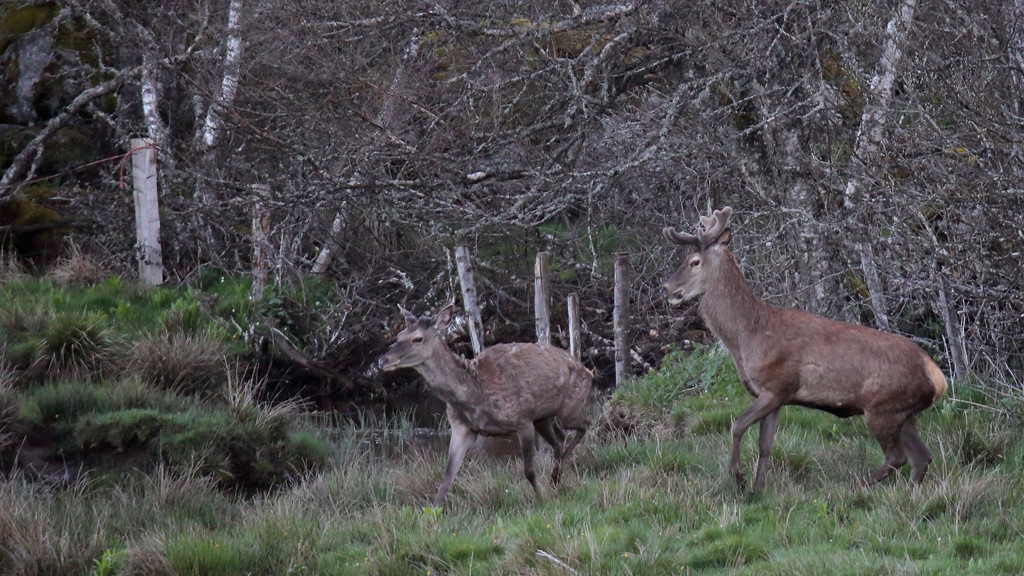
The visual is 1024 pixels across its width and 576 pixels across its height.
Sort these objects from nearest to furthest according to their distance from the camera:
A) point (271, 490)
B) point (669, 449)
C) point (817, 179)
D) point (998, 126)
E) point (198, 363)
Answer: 1. point (998, 126)
2. point (669, 449)
3. point (271, 490)
4. point (817, 179)
5. point (198, 363)

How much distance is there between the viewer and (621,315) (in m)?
12.6

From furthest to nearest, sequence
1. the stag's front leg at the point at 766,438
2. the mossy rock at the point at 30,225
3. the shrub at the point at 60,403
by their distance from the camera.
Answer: the mossy rock at the point at 30,225 → the shrub at the point at 60,403 → the stag's front leg at the point at 766,438

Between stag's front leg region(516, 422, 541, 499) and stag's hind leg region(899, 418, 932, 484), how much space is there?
99.3 inches

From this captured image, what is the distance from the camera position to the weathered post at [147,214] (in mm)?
15289

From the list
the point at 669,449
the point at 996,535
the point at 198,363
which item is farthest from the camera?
the point at 198,363

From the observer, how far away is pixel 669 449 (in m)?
9.41

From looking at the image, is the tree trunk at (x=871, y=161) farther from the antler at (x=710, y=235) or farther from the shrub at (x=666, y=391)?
the shrub at (x=666, y=391)

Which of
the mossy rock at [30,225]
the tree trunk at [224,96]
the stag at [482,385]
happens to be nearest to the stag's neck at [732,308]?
the stag at [482,385]

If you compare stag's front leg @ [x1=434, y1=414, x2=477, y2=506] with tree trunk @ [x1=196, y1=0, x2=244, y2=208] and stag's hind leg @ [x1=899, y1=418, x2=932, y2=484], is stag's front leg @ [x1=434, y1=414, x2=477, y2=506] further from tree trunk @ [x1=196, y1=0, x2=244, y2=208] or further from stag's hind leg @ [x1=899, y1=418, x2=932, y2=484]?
tree trunk @ [x1=196, y1=0, x2=244, y2=208]

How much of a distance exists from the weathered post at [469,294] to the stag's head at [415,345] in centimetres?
380

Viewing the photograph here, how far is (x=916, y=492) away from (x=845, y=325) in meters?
1.54

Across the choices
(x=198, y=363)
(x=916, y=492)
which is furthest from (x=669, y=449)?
(x=198, y=363)

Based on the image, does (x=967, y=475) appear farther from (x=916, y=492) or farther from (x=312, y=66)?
(x=312, y=66)

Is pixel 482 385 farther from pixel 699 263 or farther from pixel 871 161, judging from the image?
pixel 871 161
